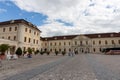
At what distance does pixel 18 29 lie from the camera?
43.5 metres

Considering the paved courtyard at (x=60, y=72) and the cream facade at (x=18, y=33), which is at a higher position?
the cream facade at (x=18, y=33)

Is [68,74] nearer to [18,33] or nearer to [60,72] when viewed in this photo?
[60,72]

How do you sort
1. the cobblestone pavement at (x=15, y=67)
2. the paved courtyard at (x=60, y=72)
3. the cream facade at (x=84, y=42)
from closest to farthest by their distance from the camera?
the paved courtyard at (x=60, y=72), the cobblestone pavement at (x=15, y=67), the cream facade at (x=84, y=42)

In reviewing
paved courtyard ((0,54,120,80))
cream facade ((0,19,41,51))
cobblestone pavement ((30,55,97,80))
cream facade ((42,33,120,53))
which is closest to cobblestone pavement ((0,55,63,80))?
paved courtyard ((0,54,120,80))

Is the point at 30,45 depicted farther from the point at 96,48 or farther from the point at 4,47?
the point at 96,48

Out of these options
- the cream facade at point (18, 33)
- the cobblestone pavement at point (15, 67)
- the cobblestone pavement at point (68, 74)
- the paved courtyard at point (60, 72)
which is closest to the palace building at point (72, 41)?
the cream facade at point (18, 33)

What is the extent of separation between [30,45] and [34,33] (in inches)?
208

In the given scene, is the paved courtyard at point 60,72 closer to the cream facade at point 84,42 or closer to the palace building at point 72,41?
the palace building at point 72,41

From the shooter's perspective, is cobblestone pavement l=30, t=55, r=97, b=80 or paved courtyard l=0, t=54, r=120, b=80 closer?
cobblestone pavement l=30, t=55, r=97, b=80

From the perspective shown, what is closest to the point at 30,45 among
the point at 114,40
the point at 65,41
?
the point at 65,41

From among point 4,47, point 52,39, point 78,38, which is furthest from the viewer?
point 52,39

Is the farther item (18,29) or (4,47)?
(18,29)

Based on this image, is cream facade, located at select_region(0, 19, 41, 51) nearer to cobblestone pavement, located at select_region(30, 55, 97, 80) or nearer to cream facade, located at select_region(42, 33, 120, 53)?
cobblestone pavement, located at select_region(30, 55, 97, 80)

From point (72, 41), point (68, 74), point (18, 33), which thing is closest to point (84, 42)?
point (72, 41)
